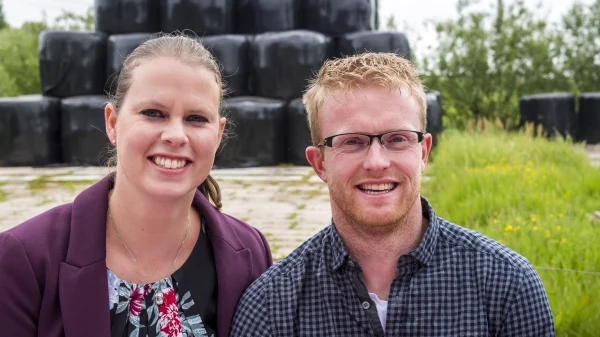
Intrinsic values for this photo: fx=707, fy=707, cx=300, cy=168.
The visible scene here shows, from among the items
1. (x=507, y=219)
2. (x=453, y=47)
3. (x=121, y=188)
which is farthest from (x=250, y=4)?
(x=121, y=188)

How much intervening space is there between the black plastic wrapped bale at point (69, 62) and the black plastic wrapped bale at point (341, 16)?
3.17 m

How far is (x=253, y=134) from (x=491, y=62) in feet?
22.8

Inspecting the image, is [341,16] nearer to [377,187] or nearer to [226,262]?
[226,262]

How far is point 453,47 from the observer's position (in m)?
14.6

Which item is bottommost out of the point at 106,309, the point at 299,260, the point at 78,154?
the point at 78,154

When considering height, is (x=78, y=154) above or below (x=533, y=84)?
below

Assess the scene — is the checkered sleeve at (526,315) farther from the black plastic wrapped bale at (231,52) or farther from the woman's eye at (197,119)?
the black plastic wrapped bale at (231,52)

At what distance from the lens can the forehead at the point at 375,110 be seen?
1880 millimetres

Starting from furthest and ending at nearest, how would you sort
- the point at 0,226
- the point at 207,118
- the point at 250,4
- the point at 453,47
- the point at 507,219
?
the point at 453,47, the point at 250,4, the point at 0,226, the point at 507,219, the point at 207,118

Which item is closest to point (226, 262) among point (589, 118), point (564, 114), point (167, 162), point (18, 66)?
point (167, 162)

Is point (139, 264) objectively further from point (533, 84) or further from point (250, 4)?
A: point (533, 84)

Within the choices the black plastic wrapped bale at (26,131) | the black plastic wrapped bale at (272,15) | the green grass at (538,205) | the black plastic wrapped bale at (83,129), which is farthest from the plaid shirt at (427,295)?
the black plastic wrapped bale at (272,15)

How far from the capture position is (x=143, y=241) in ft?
7.18

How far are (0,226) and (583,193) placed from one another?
4.65 m
